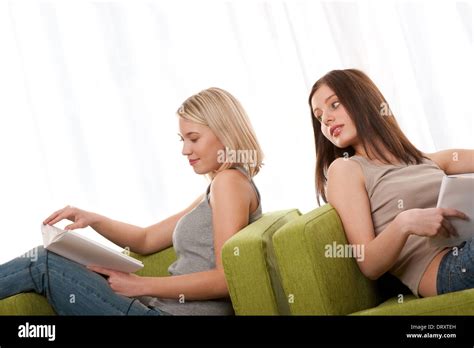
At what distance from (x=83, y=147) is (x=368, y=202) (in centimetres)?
189

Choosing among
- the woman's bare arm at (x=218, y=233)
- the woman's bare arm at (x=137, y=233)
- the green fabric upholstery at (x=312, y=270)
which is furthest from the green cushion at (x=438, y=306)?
the woman's bare arm at (x=137, y=233)

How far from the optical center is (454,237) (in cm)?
208

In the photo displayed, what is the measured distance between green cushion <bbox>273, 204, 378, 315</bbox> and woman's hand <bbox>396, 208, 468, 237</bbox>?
0.68 feet

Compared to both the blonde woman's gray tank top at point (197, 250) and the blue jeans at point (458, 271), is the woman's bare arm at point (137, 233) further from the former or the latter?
the blue jeans at point (458, 271)

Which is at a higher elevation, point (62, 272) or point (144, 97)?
point (144, 97)

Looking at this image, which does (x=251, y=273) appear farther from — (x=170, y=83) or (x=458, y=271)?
(x=170, y=83)

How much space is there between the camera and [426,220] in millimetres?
1988

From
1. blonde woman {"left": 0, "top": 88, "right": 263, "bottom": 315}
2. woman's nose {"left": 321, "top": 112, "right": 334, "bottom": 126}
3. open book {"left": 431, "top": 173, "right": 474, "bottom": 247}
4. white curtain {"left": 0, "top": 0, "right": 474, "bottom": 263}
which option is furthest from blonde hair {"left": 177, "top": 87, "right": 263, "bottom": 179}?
white curtain {"left": 0, "top": 0, "right": 474, "bottom": 263}

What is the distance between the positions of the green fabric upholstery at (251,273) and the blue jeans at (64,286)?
0.76 feet

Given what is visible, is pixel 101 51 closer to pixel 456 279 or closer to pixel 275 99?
pixel 275 99

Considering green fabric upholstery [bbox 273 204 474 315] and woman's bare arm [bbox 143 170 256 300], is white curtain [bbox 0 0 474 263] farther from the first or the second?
green fabric upholstery [bbox 273 204 474 315]

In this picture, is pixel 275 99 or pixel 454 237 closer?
pixel 454 237

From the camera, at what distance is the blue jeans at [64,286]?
2139 mm
